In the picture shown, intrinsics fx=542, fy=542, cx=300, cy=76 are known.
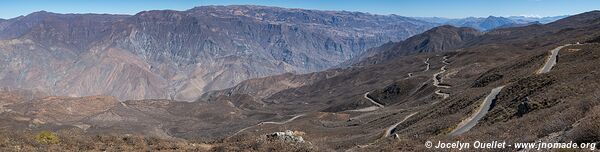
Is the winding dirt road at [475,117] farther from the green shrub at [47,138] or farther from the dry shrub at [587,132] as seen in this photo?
the green shrub at [47,138]

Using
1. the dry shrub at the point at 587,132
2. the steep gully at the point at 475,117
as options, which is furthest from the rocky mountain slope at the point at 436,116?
the steep gully at the point at 475,117

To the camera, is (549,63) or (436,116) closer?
(436,116)

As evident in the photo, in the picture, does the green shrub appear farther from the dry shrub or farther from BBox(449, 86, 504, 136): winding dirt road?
BBox(449, 86, 504, 136): winding dirt road

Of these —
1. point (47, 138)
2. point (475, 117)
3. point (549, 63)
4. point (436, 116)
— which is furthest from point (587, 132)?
point (549, 63)

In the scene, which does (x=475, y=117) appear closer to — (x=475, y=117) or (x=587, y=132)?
(x=475, y=117)

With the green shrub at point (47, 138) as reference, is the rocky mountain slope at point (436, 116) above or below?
below

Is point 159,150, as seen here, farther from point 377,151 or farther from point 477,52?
point 477,52

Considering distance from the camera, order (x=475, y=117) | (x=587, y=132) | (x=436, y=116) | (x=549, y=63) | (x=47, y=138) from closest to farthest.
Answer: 1. (x=587, y=132)
2. (x=47, y=138)
3. (x=475, y=117)
4. (x=436, y=116)
5. (x=549, y=63)

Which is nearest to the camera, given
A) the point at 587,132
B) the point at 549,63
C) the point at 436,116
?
the point at 587,132
